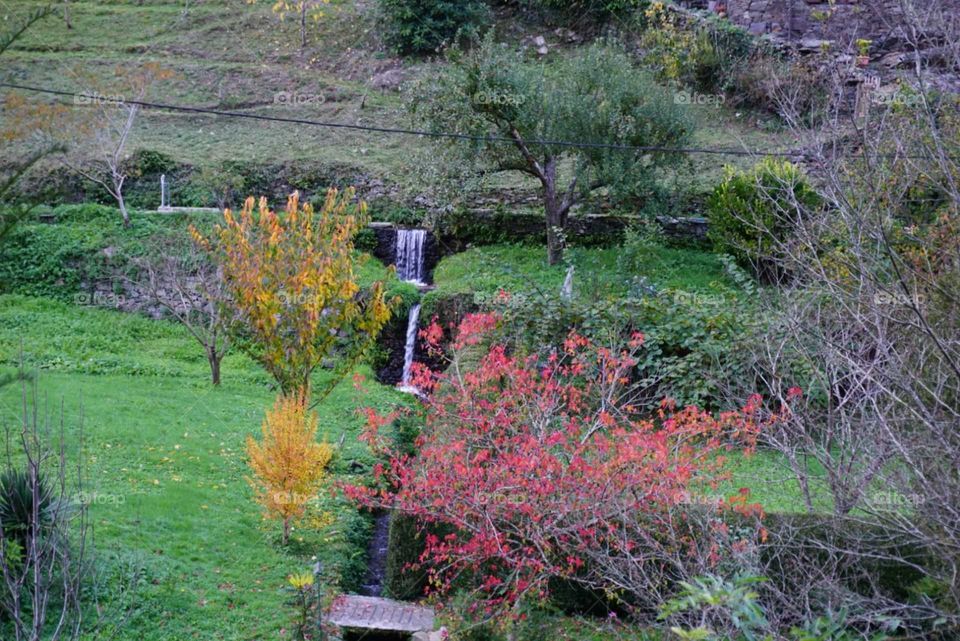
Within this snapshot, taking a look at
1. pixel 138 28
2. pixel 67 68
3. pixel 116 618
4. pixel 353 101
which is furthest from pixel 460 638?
pixel 138 28

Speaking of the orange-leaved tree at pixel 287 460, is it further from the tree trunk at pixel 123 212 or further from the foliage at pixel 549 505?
the tree trunk at pixel 123 212

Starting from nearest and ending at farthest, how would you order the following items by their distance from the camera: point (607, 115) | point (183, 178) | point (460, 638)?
point (460, 638)
point (607, 115)
point (183, 178)

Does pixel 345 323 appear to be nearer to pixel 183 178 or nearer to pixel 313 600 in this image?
pixel 313 600

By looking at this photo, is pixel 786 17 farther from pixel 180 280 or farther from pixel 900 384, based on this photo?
pixel 900 384

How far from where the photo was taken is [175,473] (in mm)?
11680

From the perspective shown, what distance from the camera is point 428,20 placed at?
28047 mm

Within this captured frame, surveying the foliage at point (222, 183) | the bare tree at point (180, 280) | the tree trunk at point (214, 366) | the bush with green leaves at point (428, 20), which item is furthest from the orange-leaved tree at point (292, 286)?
the bush with green leaves at point (428, 20)

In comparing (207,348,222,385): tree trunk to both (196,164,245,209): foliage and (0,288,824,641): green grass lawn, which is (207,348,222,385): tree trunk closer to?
(0,288,824,641): green grass lawn

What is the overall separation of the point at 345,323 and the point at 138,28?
2333 cm

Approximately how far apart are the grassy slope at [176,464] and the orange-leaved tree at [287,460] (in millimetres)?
551

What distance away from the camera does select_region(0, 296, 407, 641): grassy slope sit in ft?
28.8

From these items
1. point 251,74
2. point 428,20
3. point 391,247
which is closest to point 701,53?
point 428,20

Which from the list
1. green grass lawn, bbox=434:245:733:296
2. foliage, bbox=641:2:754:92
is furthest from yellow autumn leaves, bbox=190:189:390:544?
foliage, bbox=641:2:754:92

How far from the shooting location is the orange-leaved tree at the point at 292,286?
10.9 meters
